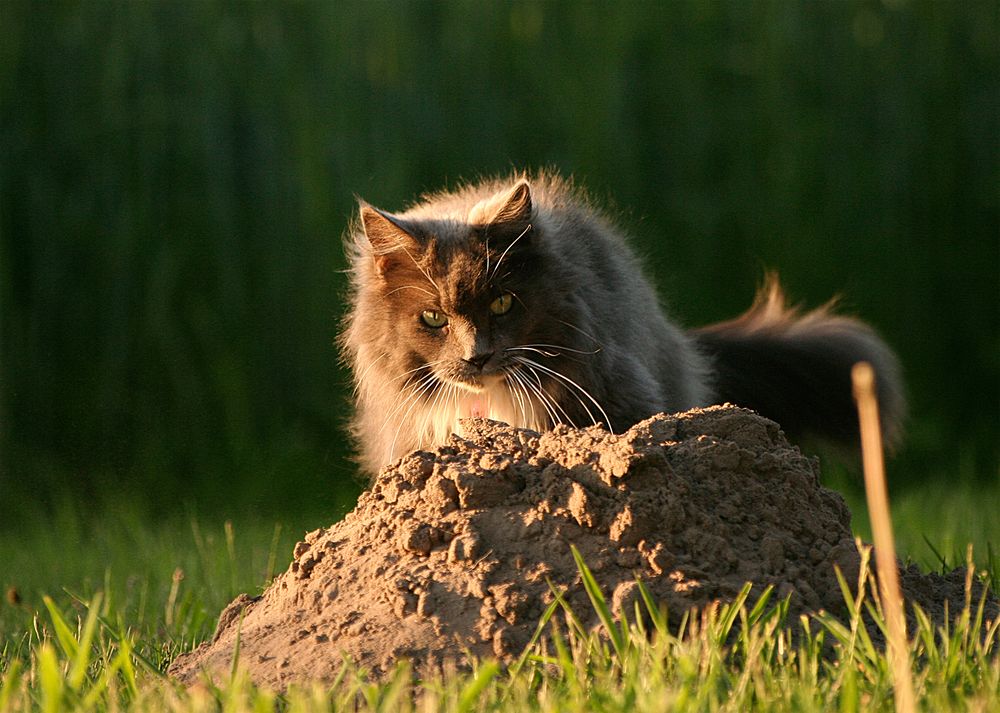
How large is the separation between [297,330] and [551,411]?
11.7 feet

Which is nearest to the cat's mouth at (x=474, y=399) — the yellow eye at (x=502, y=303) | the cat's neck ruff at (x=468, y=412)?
the cat's neck ruff at (x=468, y=412)

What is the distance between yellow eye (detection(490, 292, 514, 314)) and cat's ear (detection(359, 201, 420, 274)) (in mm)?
338

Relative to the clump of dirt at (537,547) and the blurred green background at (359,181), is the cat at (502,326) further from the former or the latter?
the blurred green background at (359,181)

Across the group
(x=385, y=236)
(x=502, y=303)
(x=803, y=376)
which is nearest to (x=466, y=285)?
(x=502, y=303)

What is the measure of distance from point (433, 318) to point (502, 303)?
26 cm

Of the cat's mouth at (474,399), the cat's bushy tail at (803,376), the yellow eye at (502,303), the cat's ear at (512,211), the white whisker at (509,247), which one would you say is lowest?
the cat's bushy tail at (803,376)

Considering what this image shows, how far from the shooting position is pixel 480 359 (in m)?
4.49

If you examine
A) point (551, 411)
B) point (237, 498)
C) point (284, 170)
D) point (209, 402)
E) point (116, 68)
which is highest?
point (116, 68)

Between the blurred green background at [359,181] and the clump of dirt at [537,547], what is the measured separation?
415cm

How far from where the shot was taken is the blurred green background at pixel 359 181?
7.59 m

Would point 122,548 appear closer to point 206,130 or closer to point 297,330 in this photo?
point 297,330

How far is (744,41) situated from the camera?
8539mm

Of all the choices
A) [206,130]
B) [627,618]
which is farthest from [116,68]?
[627,618]

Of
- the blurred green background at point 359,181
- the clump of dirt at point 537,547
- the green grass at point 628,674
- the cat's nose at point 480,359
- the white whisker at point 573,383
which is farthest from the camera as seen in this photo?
the blurred green background at point 359,181
